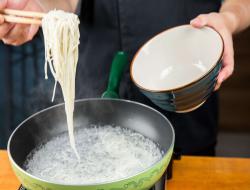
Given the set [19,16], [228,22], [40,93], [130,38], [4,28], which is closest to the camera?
[19,16]

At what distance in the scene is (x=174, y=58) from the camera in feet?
4.78

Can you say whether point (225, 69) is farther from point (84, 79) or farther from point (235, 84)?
point (235, 84)

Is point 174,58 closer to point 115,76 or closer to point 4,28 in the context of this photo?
point 115,76

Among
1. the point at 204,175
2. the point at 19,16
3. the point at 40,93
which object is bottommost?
the point at 40,93

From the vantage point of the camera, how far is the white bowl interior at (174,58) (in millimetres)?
1373

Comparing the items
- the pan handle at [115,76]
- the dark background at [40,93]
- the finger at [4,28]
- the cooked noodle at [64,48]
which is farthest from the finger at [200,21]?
the dark background at [40,93]

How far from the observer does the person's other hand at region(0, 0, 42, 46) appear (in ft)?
4.20

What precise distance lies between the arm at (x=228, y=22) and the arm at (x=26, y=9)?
545 mm

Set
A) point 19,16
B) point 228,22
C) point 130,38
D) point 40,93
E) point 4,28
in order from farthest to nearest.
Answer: point 40,93, point 130,38, point 228,22, point 4,28, point 19,16

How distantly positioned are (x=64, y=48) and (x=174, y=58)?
0.43 m

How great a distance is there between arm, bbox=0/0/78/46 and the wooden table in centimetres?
43

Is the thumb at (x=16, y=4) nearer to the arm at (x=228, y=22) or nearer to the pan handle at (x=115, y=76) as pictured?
the pan handle at (x=115, y=76)

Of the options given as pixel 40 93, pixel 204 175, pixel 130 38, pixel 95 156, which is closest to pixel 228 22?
pixel 130 38

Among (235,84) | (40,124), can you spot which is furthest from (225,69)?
(235,84)
